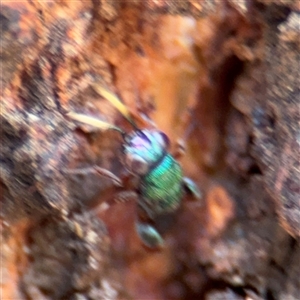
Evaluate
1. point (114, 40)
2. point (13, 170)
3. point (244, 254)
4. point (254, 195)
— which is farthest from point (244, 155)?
point (13, 170)

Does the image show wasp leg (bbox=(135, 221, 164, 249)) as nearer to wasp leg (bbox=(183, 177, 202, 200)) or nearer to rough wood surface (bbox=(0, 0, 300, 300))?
rough wood surface (bbox=(0, 0, 300, 300))

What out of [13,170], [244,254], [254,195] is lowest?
[13,170]

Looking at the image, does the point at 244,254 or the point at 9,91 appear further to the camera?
the point at 244,254

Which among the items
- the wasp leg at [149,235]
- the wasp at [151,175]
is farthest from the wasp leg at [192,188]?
the wasp leg at [149,235]

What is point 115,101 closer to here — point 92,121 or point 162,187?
point 92,121

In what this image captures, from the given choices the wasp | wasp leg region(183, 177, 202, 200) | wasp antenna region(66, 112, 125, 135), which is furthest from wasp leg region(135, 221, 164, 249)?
wasp antenna region(66, 112, 125, 135)

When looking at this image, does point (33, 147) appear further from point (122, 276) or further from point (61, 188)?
point (122, 276)

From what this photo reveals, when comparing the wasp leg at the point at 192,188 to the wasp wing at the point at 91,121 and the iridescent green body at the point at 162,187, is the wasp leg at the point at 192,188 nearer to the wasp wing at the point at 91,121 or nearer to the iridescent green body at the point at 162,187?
the iridescent green body at the point at 162,187
